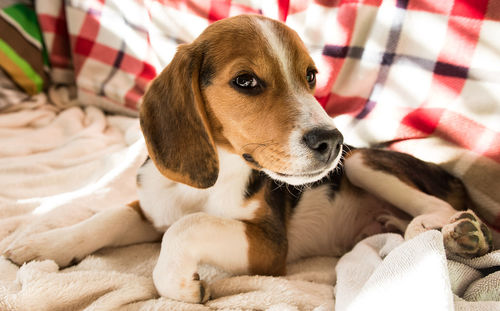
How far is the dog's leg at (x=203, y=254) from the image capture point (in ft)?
4.48

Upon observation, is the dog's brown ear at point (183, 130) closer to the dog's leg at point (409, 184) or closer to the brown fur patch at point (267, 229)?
the brown fur patch at point (267, 229)

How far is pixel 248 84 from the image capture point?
4.98 ft

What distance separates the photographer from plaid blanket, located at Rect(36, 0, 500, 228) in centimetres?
187

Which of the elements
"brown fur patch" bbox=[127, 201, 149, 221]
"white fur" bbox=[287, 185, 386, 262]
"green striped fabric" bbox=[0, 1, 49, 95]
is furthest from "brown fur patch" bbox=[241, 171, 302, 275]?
"green striped fabric" bbox=[0, 1, 49, 95]

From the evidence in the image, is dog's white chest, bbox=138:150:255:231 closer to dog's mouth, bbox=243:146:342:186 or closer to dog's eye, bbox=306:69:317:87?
dog's mouth, bbox=243:146:342:186

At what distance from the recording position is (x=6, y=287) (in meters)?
1.28

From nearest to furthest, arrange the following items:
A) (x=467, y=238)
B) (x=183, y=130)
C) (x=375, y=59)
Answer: (x=467, y=238) → (x=183, y=130) → (x=375, y=59)

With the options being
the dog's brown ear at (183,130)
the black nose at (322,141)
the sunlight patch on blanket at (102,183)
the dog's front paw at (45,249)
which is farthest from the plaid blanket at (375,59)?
the dog's front paw at (45,249)

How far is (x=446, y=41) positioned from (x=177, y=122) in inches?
54.8

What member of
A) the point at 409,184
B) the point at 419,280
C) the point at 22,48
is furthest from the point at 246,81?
the point at 22,48

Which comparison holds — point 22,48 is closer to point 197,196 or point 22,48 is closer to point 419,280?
point 197,196

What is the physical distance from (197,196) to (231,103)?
468 mm

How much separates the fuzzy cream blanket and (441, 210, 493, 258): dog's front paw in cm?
4

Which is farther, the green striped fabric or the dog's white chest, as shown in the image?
the green striped fabric
